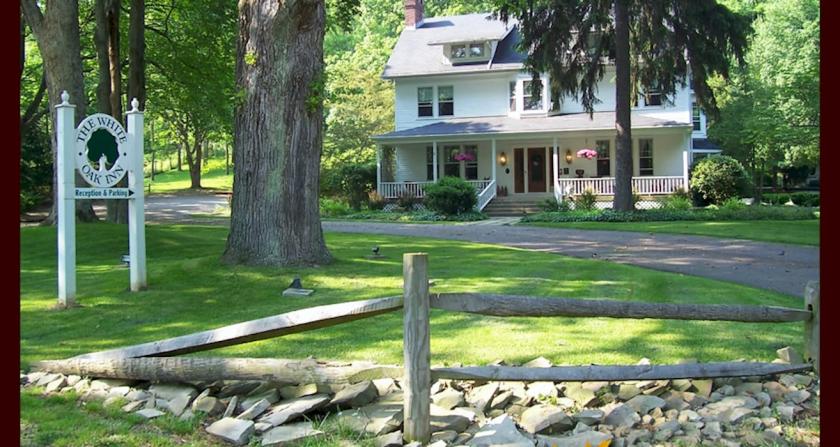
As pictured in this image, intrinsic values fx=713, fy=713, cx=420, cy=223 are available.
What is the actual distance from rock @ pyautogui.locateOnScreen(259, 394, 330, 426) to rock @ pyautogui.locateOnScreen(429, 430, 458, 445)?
0.89 m

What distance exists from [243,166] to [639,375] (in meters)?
7.25

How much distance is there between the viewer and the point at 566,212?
26031 millimetres

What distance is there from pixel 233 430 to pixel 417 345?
136 centimetres

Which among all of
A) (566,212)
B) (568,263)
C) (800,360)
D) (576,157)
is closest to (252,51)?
(568,263)

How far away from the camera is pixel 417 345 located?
466 centimetres

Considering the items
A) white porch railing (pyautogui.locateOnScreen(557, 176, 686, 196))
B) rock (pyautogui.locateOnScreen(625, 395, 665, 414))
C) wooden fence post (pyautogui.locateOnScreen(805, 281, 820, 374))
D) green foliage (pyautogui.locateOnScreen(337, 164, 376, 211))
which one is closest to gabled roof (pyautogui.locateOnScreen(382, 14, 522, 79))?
green foliage (pyautogui.locateOnScreen(337, 164, 376, 211))

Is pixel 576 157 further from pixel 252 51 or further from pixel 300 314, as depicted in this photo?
pixel 300 314

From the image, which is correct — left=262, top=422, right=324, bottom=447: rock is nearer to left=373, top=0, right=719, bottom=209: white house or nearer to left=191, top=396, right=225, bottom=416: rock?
left=191, top=396, right=225, bottom=416: rock

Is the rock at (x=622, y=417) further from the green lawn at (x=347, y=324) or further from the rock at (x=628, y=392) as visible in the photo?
the green lawn at (x=347, y=324)

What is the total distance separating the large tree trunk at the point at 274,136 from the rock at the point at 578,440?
6644 mm

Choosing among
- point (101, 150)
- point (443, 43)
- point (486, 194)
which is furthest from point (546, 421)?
point (443, 43)

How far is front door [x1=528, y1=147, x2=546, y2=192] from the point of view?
33.4m

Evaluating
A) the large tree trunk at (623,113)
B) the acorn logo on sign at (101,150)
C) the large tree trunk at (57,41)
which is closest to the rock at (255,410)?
the acorn logo on sign at (101,150)

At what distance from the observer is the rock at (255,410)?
16.7ft
